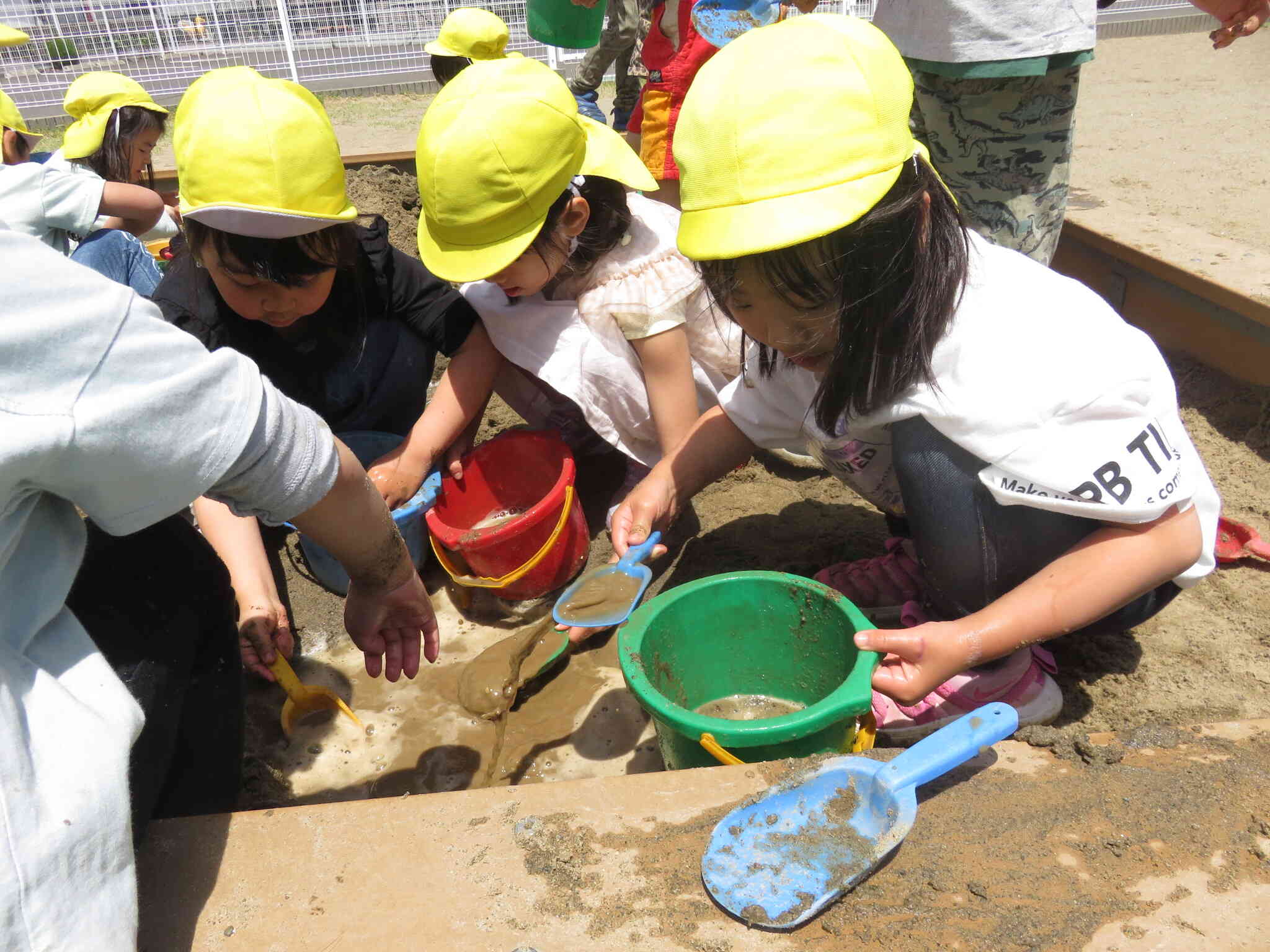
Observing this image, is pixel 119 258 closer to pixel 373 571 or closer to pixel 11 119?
pixel 11 119

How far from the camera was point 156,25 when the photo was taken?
8.65 m

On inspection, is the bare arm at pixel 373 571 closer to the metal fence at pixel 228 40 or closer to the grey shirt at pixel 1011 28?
the grey shirt at pixel 1011 28

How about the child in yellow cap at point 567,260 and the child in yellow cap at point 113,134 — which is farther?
the child in yellow cap at point 113,134

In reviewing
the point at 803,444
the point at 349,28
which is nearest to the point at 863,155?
the point at 803,444

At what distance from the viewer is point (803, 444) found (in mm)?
1853

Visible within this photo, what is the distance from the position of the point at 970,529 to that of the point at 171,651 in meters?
1.13

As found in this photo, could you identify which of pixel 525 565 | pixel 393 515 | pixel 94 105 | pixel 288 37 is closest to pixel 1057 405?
pixel 525 565

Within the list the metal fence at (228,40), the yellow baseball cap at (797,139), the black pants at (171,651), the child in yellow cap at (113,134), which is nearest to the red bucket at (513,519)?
the black pants at (171,651)

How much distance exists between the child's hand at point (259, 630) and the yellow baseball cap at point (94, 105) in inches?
115

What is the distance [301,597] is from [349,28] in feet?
27.3

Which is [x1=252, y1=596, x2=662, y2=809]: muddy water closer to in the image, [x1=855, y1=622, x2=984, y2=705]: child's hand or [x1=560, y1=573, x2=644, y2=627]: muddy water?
[x1=560, y1=573, x2=644, y2=627]: muddy water

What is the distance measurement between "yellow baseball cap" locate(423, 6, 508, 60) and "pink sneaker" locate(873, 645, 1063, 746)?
143 inches

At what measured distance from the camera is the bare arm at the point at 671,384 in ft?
6.91

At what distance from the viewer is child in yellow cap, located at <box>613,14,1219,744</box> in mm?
1232
